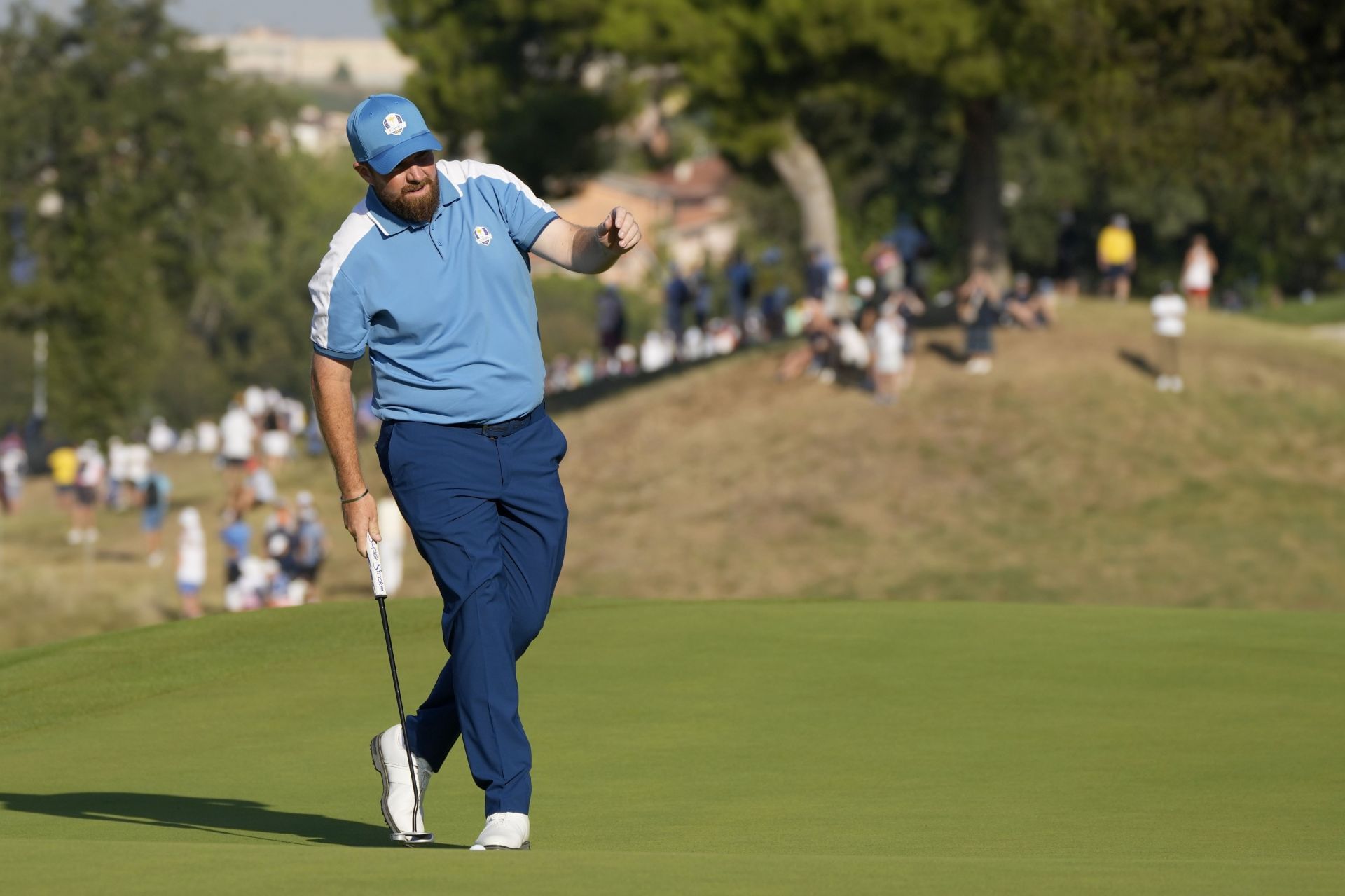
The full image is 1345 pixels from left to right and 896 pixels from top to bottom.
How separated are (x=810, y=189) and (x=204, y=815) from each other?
34.6 meters

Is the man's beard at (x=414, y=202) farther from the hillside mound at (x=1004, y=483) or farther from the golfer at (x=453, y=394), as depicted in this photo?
the hillside mound at (x=1004, y=483)

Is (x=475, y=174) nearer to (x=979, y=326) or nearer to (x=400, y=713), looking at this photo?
(x=400, y=713)

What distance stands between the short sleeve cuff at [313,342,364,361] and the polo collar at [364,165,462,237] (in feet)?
1.04

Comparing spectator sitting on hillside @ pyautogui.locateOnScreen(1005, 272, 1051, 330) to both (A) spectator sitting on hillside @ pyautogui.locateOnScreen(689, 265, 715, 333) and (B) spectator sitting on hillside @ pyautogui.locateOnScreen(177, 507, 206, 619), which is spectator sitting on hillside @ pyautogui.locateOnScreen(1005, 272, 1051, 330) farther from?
(B) spectator sitting on hillside @ pyautogui.locateOnScreen(177, 507, 206, 619)

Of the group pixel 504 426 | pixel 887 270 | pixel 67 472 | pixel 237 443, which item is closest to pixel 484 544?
pixel 504 426

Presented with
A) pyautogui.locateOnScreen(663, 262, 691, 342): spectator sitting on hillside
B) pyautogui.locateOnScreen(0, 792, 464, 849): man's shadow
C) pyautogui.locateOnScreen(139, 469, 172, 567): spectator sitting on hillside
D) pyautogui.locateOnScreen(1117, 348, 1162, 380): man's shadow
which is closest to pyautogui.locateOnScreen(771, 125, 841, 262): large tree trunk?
pyautogui.locateOnScreen(663, 262, 691, 342): spectator sitting on hillside

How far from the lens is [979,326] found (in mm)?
31609

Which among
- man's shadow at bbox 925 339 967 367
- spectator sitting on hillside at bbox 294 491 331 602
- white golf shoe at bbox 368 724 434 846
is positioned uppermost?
white golf shoe at bbox 368 724 434 846

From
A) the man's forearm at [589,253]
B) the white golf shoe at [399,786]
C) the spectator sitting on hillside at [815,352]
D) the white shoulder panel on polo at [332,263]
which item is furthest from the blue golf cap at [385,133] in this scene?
the spectator sitting on hillside at [815,352]

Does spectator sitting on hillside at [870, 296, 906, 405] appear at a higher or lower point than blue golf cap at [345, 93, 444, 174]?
lower

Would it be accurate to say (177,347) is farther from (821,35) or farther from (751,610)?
(751,610)

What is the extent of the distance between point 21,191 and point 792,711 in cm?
5806

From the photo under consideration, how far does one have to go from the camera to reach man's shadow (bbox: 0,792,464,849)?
5.66 meters

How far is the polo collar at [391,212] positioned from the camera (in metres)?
5.45
